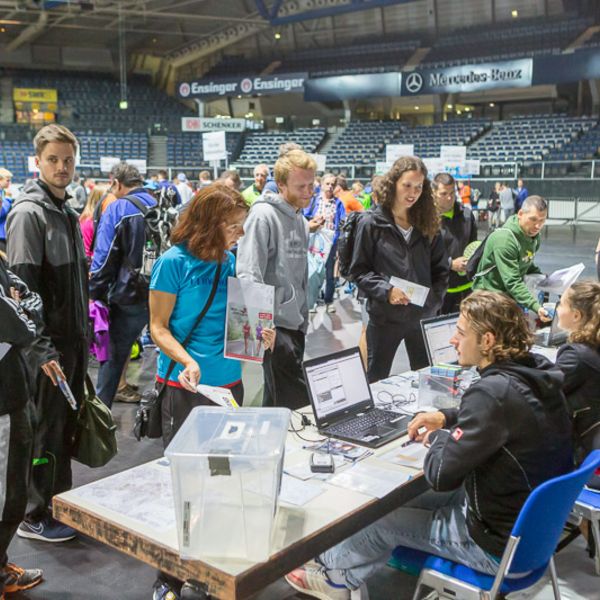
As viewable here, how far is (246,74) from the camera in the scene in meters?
29.5

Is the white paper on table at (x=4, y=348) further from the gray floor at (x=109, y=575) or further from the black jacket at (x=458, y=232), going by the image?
the black jacket at (x=458, y=232)

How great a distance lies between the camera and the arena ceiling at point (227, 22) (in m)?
24.0

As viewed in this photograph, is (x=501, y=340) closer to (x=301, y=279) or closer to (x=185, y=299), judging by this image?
(x=185, y=299)

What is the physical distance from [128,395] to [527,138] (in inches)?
769

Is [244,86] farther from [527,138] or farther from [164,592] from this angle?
[164,592]

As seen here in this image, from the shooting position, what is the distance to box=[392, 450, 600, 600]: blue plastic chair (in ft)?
5.79

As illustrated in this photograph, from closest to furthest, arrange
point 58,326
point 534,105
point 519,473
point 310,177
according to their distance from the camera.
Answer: point 519,473 → point 58,326 → point 310,177 → point 534,105

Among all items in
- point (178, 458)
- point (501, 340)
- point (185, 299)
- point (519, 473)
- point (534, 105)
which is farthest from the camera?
point (534, 105)

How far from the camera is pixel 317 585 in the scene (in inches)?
94.3

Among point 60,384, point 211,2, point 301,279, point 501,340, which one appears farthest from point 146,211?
point 211,2

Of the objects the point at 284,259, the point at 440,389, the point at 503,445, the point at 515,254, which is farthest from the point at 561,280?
the point at 503,445

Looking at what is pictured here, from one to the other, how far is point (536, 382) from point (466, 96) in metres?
27.3

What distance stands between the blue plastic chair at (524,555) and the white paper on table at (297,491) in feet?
1.35

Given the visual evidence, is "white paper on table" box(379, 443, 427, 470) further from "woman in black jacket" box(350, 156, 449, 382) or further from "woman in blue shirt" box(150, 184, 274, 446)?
"woman in black jacket" box(350, 156, 449, 382)
